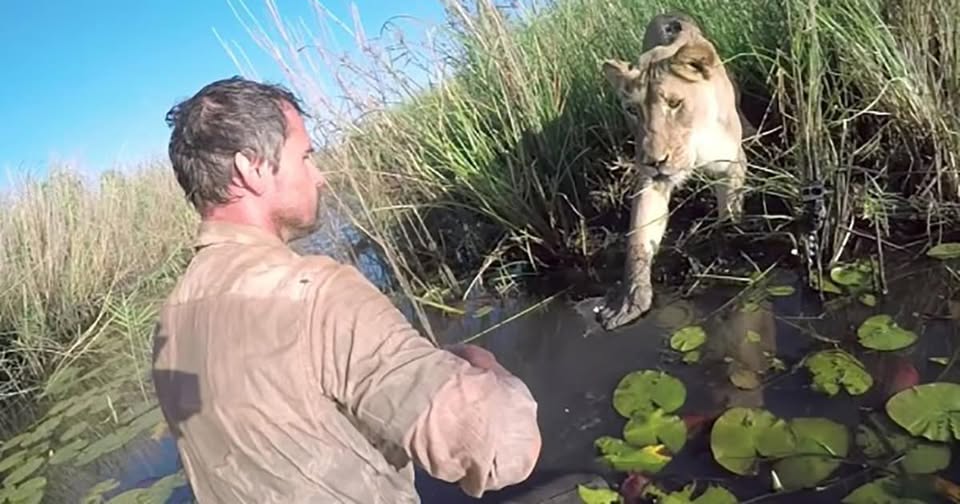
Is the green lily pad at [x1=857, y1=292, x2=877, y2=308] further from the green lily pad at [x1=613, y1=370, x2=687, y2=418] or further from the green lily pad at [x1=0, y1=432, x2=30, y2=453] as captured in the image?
the green lily pad at [x1=0, y1=432, x2=30, y2=453]

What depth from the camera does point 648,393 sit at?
3951 millimetres

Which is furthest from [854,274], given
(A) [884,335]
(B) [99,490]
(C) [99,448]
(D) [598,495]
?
(C) [99,448]

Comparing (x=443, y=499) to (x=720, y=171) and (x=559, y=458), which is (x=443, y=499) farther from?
(x=720, y=171)

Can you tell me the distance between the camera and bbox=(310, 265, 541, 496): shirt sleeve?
5.95 ft

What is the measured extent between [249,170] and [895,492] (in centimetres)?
220

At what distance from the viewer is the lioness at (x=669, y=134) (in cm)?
449

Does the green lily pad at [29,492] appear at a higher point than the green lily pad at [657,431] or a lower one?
higher

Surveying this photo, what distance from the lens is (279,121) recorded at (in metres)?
2.17

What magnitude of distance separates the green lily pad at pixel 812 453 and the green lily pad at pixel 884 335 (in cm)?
57

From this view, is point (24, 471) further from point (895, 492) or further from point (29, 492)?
point (895, 492)

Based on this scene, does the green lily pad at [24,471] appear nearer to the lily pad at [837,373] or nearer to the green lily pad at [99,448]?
the green lily pad at [99,448]

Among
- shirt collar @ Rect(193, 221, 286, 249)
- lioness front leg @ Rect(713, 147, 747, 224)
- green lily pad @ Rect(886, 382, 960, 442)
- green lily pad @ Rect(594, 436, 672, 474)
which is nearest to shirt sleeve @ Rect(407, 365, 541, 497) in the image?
shirt collar @ Rect(193, 221, 286, 249)

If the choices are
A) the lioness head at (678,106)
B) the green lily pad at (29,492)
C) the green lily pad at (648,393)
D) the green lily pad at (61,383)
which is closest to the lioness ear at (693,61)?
the lioness head at (678,106)

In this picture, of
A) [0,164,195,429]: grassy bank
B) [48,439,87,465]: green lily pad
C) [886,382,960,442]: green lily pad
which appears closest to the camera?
[886,382,960,442]: green lily pad
